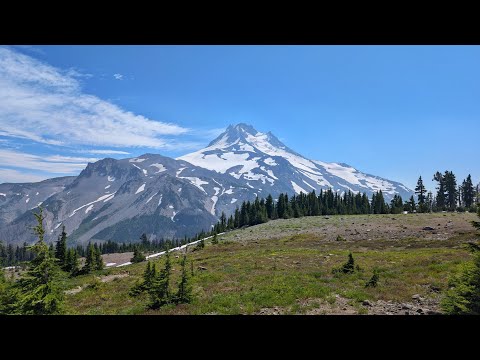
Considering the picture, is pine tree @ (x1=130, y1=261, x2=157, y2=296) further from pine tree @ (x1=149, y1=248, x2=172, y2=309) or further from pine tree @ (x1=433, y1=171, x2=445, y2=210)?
pine tree @ (x1=433, y1=171, x2=445, y2=210)

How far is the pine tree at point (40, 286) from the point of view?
35.1 ft

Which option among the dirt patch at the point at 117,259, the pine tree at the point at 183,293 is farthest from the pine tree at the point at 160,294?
the dirt patch at the point at 117,259

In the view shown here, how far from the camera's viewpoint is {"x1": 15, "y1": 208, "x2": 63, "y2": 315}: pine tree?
1069 cm

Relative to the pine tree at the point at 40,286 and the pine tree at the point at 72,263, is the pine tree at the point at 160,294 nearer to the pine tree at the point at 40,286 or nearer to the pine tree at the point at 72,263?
the pine tree at the point at 40,286

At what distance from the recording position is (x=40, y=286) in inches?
421

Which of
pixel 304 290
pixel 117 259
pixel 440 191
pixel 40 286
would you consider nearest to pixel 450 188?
pixel 440 191

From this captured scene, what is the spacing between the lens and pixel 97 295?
2520 cm

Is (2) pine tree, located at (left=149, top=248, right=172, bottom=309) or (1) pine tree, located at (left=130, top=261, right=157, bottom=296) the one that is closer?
(2) pine tree, located at (left=149, top=248, right=172, bottom=309)

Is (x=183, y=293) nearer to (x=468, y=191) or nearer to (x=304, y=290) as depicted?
(x=304, y=290)

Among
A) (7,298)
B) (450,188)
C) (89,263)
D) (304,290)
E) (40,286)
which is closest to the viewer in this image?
(40,286)

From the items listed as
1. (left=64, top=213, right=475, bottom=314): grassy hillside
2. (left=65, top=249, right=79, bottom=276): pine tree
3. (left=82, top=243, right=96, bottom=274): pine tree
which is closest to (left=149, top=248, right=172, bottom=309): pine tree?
(left=64, top=213, right=475, bottom=314): grassy hillside

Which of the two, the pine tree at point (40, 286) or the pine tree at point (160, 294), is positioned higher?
the pine tree at point (40, 286)
